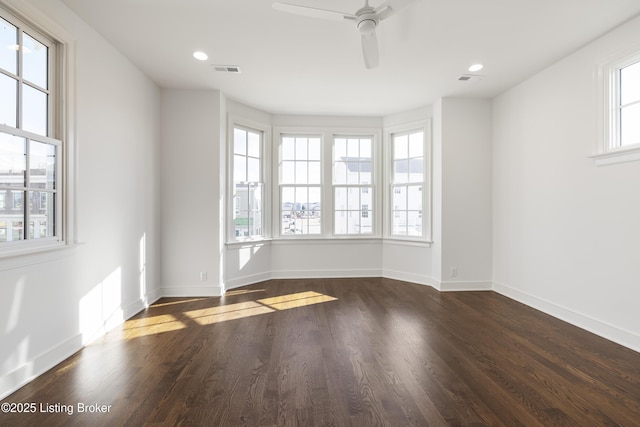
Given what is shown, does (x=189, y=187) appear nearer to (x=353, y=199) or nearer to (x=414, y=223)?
(x=353, y=199)

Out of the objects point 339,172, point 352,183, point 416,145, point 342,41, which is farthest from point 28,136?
point 416,145

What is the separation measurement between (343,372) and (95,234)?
248 cm

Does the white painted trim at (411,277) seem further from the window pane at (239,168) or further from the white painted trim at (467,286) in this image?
the window pane at (239,168)

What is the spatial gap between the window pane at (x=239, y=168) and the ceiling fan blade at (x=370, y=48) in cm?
262

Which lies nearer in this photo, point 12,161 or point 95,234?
point 12,161

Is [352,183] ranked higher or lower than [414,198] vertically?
higher

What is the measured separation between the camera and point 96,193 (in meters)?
2.80

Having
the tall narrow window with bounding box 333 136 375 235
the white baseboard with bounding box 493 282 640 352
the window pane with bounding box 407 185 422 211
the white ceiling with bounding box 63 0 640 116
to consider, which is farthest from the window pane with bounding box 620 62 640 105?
the tall narrow window with bounding box 333 136 375 235

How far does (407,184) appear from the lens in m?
5.00

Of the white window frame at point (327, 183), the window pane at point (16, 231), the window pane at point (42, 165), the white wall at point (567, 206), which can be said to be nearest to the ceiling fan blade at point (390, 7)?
the white wall at point (567, 206)

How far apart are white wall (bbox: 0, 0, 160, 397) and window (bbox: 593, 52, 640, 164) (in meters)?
Answer: 4.67

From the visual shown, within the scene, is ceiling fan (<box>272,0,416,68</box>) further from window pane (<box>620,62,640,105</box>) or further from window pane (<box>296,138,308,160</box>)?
window pane (<box>296,138,308,160</box>)

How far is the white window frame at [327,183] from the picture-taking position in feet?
16.8

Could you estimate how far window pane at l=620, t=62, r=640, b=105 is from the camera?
105 inches
